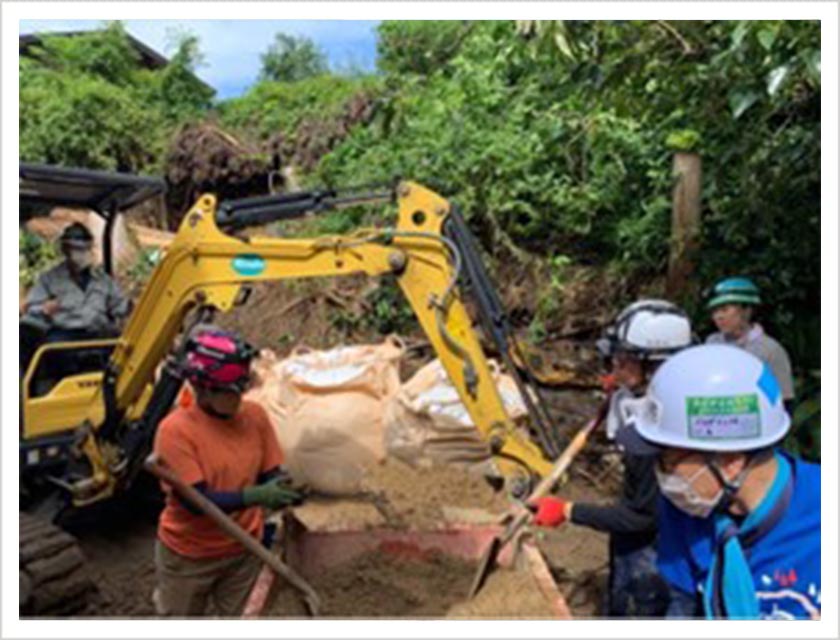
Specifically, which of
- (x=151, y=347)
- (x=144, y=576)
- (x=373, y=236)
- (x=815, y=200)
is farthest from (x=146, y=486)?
(x=815, y=200)

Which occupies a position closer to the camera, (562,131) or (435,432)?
(435,432)

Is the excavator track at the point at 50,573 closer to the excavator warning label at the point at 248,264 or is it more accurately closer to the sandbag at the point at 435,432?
the excavator warning label at the point at 248,264

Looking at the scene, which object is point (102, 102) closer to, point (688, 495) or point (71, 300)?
point (71, 300)

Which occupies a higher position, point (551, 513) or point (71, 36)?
point (71, 36)

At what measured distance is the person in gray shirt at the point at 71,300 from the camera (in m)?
5.25

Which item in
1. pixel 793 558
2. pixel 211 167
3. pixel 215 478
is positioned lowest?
pixel 215 478

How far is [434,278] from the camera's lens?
4.21m

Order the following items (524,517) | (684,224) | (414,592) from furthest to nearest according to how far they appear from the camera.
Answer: (684,224), (414,592), (524,517)

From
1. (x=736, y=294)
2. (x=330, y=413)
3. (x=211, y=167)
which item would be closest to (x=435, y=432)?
(x=330, y=413)

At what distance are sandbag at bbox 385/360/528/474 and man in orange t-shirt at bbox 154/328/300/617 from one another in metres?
2.83

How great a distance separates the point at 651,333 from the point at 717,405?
1359 mm

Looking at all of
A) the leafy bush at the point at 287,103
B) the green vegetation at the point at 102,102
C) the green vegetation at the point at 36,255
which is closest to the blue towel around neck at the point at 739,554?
the green vegetation at the point at 36,255

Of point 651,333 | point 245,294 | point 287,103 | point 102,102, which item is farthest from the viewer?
point 287,103

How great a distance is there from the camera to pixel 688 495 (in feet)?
6.36
